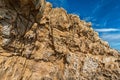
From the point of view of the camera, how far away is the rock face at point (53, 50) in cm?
2647

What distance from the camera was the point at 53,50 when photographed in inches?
1249

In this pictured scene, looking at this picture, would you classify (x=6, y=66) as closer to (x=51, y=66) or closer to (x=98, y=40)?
(x=51, y=66)

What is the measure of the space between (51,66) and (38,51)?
331 cm

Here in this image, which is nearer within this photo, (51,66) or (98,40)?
(51,66)

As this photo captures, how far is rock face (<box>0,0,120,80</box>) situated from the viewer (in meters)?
26.5

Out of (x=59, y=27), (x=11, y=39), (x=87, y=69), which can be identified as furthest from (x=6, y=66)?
(x=87, y=69)

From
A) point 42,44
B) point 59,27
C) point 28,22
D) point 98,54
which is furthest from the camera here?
point 98,54

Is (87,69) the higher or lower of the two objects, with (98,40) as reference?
lower

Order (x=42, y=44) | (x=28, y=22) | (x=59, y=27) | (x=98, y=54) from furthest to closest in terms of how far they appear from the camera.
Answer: (x=98, y=54), (x=59, y=27), (x=42, y=44), (x=28, y=22)

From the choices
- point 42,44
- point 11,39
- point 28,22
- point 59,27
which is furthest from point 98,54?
point 11,39

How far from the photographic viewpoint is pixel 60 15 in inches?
1332

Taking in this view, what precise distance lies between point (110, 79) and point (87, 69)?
201 inches

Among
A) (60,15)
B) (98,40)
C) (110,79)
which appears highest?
(60,15)

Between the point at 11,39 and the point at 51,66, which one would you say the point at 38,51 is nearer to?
→ the point at 51,66
